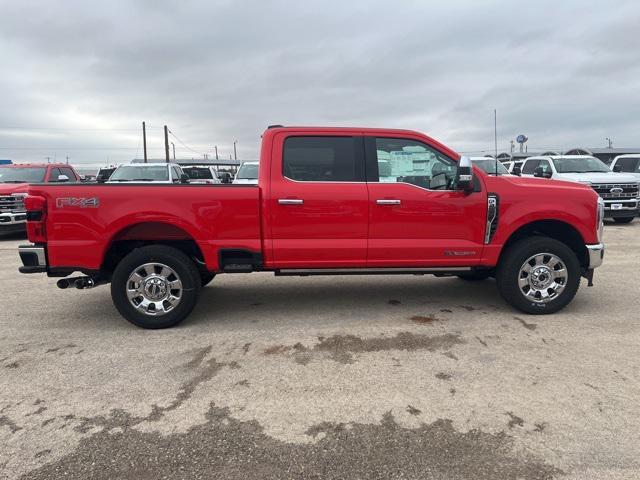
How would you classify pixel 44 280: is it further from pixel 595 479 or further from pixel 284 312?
pixel 595 479

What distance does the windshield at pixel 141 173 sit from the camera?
1183 cm

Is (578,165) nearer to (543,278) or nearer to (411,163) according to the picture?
(543,278)

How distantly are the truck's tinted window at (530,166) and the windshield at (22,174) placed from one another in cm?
1472

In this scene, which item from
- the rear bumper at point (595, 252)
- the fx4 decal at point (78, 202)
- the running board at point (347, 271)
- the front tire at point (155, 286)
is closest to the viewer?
the fx4 decal at point (78, 202)

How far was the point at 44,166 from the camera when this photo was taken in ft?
41.4

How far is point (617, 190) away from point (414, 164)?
10642 millimetres

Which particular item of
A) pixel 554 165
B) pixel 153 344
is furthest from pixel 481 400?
pixel 554 165

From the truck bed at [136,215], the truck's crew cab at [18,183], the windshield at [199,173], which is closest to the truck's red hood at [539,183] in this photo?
the truck bed at [136,215]

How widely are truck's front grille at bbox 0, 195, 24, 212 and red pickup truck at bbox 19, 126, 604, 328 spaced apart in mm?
7893

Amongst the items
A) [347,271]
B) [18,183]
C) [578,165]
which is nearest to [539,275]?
[347,271]

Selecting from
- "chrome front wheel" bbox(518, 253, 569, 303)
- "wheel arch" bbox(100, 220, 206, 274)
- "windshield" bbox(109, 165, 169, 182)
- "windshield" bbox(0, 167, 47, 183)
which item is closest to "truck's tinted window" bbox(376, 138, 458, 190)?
"chrome front wheel" bbox(518, 253, 569, 303)

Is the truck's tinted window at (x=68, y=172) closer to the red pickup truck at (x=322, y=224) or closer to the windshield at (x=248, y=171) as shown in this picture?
the windshield at (x=248, y=171)

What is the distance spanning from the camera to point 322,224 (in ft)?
15.2

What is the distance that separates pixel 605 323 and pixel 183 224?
4423 mm
